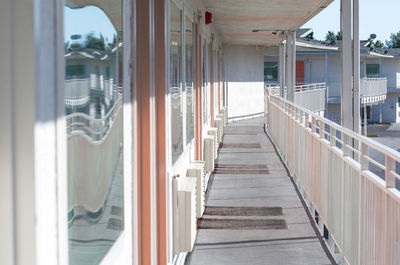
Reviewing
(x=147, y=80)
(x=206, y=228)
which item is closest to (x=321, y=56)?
(x=206, y=228)

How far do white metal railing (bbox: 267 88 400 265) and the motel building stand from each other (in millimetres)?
11

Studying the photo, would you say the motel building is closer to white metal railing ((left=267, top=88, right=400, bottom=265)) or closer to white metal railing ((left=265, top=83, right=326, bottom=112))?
white metal railing ((left=267, top=88, right=400, bottom=265))

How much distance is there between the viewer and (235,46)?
1858cm

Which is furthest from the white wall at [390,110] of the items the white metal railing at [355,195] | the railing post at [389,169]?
the railing post at [389,169]

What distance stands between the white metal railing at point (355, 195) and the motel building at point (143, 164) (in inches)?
0.4

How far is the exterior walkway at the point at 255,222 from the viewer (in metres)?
4.09

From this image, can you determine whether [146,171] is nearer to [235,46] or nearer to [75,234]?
Answer: [75,234]

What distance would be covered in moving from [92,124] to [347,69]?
11.0 ft

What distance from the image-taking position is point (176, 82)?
168 inches

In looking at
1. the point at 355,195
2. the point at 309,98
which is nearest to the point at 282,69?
the point at 309,98

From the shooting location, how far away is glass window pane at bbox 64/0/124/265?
Answer: 1469 mm

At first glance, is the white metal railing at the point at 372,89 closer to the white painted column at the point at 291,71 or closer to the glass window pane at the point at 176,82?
the white painted column at the point at 291,71

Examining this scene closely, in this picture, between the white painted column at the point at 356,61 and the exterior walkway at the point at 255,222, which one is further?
the white painted column at the point at 356,61

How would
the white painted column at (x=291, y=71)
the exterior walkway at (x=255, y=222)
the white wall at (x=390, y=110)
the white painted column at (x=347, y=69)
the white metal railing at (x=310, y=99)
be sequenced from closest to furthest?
the exterior walkway at (x=255, y=222) → the white painted column at (x=347, y=69) → the white painted column at (x=291, y=71) → the white metal railing at (x=310, y=99) → the white wall at (x=390, y=110)
